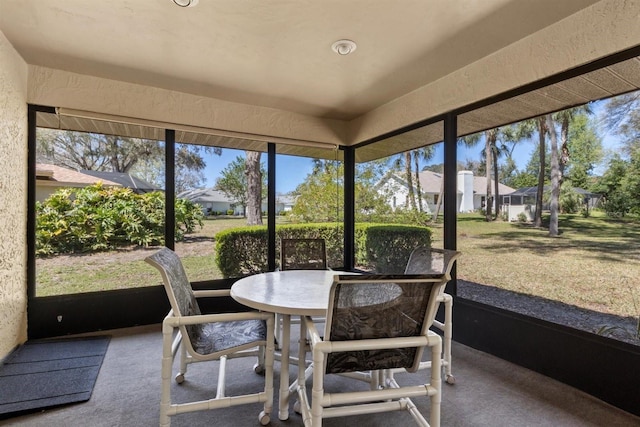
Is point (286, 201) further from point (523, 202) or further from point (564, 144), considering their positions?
point (564, 144)

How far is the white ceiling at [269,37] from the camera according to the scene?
76.8 inches

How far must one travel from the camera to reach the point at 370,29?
Answer: 85.2 inches

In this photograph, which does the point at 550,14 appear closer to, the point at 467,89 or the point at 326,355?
the point at 467,89

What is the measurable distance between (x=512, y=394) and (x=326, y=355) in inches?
58.5

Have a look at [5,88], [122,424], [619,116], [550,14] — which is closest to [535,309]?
[619,116]

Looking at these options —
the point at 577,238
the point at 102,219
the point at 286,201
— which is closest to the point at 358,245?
the point at 286,201

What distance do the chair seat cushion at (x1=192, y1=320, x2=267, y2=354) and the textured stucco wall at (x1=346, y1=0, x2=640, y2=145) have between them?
2.53m

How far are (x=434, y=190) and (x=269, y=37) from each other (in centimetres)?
216

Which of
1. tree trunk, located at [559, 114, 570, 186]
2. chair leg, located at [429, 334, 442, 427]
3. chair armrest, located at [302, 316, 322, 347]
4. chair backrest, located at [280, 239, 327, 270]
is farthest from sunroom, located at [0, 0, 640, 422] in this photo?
chair armrest, located at [302, 316, 322, 347]

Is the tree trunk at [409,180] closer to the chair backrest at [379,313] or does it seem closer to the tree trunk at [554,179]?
the tree trunk at [554,179]

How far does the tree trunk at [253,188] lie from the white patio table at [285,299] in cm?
161

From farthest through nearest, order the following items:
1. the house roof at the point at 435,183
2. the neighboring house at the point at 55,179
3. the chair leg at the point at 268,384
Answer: the neighboring house at the point at 55,179 < the house roof at the point at 435,183 < the chair leg at the point at 268,384

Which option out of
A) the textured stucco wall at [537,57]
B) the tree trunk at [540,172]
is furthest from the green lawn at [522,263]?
the textured stucco wall at [537,57]

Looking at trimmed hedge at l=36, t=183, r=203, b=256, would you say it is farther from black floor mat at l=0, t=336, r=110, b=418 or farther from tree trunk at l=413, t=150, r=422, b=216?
tree trunk at l=413, t=150, r=422, b=216
